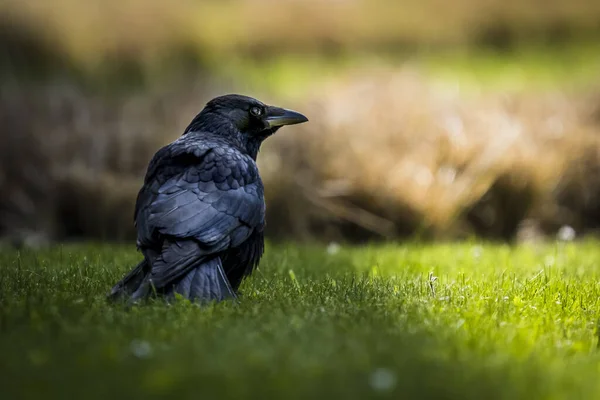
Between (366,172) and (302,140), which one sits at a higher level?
(302,140)

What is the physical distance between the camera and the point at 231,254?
442 centimetres

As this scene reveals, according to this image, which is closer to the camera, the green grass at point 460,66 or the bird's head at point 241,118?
the bird's head at point 241,118

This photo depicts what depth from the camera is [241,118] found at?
5023 millimetres

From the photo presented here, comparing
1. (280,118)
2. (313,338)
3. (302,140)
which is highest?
(280,118)

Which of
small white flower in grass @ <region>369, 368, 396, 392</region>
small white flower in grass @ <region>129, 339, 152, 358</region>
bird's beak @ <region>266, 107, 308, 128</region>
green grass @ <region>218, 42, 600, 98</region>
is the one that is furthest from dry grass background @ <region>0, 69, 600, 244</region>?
small white flower in grass @ <region>369, 368, 396, 392</region>

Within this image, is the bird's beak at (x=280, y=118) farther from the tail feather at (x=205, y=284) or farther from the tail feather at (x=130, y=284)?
the tail feather at (x=130, y=284)

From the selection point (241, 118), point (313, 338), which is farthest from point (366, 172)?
point (313, 338)

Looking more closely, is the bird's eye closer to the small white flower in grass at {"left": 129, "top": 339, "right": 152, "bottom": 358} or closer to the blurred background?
the small white flower in grass at {"left": 129, "top": 339, "right": 152, "bottom": 358}

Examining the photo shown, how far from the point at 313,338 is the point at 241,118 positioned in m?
2.08

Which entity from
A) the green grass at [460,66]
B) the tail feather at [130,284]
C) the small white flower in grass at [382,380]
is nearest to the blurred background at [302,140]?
the green grass at [460,66]

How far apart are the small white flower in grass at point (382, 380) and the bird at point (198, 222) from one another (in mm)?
1337

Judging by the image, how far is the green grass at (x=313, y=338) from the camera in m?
2.68

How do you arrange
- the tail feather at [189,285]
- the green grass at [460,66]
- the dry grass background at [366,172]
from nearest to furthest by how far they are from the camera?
Answer: the tail feather at [189,285], the dry grass background at [366,172], the green grass at [460,66]

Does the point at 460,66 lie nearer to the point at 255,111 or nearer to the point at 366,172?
the point at 366,172
